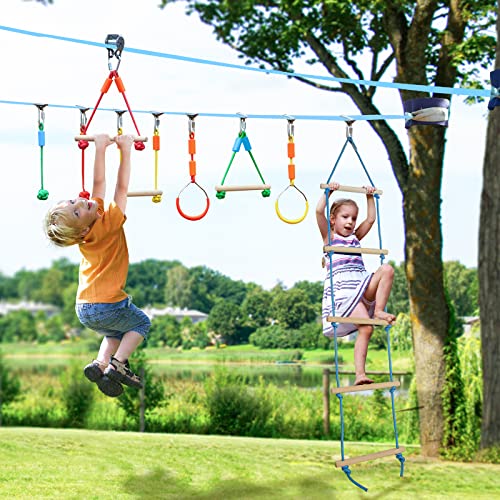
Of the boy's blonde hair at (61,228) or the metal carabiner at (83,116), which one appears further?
the metal carabiner at (83,116)

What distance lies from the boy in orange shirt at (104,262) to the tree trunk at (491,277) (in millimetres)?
4939

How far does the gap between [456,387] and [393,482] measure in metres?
1.88

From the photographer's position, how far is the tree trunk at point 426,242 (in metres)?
9.04

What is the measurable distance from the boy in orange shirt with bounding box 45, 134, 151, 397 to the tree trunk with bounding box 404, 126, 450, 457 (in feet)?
17.1

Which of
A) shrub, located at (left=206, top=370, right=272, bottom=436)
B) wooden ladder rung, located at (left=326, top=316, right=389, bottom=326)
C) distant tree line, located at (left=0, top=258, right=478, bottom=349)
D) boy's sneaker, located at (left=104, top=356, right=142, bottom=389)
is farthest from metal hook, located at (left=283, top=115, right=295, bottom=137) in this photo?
distant tree line, located at (left=0, top=258, right=478, bottom=349)

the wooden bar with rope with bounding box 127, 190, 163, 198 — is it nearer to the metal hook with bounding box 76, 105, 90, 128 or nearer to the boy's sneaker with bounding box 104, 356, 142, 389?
the metal hook with bounding box 76, 105, 90, 128

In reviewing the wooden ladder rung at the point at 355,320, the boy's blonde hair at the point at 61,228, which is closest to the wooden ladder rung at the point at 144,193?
the boy's blonde hair at the point at 61,228

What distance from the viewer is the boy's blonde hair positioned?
13.7ft

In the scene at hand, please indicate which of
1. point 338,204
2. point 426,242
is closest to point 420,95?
point 426,242

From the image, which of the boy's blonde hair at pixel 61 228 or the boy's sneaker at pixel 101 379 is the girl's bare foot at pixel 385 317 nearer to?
the boy's sneaker at pixel 101 379

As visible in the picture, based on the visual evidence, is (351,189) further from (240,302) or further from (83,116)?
(240,302)

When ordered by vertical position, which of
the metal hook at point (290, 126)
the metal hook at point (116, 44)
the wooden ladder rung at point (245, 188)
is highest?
the metal hook at point (116, 44)

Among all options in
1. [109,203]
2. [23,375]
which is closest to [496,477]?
[109,203]

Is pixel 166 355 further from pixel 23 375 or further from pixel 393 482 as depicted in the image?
pixel 393 482
